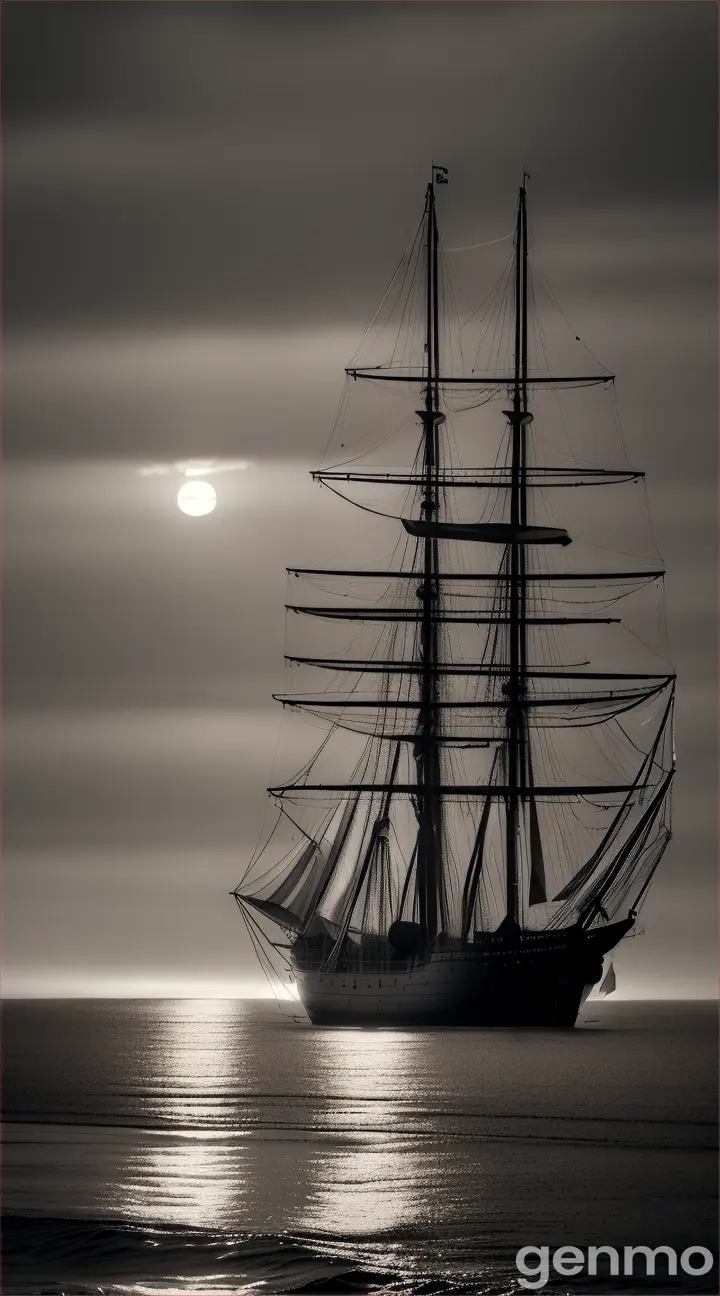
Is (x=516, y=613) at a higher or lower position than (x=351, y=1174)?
higher

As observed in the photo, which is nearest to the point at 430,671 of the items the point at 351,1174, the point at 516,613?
the point at 516,613

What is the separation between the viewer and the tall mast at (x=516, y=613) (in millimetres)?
117625

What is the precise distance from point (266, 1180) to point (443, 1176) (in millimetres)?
4758

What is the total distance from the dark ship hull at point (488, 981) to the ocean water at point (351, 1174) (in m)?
7.17

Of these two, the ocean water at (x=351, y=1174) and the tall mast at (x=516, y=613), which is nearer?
the ocean water at (x=351, y=1174)

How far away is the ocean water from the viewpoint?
139 feet

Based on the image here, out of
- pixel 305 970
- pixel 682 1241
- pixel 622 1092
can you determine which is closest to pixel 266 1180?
pixel 682 1241

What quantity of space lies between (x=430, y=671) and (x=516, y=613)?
6.08m

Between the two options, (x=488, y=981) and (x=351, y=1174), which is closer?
(x=351, y=1174)

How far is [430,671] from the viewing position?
12231 centimetres

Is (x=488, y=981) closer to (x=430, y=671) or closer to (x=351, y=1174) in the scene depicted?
(x=430, y=671)

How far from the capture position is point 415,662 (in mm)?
122688

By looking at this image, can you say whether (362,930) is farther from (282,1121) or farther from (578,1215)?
(578,1215)

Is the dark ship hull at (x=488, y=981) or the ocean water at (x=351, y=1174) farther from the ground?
the dark ship hull at (x=488, y=981)
